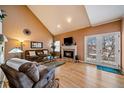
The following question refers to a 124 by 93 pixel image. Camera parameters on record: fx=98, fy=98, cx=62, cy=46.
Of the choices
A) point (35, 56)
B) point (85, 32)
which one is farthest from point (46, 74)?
point (35, 56)

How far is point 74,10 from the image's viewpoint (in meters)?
5.68

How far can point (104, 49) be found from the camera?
5.55 metres

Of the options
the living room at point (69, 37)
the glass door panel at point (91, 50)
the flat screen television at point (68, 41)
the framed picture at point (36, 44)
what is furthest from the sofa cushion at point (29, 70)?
the framed picture at point (36, 44)

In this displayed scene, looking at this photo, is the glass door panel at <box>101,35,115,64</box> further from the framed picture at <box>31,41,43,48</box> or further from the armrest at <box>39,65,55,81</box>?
the framed picture at <box>31,41,43,48</box>

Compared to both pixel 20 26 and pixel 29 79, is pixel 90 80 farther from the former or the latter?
pixel 20 26

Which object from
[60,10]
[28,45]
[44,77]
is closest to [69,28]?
[60,10]

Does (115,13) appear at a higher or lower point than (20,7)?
lower

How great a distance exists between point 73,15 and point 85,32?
1.44 m

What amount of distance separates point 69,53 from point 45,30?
125 inches

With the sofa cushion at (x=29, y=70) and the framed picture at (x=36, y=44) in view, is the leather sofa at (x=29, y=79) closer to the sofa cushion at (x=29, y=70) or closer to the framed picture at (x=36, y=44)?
the sofa cushion at (x=29, y=70)

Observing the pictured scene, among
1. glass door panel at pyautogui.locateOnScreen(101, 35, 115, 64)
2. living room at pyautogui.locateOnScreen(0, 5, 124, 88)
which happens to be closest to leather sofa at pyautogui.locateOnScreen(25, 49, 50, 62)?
living room at pyautogui.locateOnScreen(0, 5, 124, 88)

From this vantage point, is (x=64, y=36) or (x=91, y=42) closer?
(x=91, y=42)

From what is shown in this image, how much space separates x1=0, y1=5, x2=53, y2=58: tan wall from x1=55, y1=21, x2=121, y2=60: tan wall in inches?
78.5
